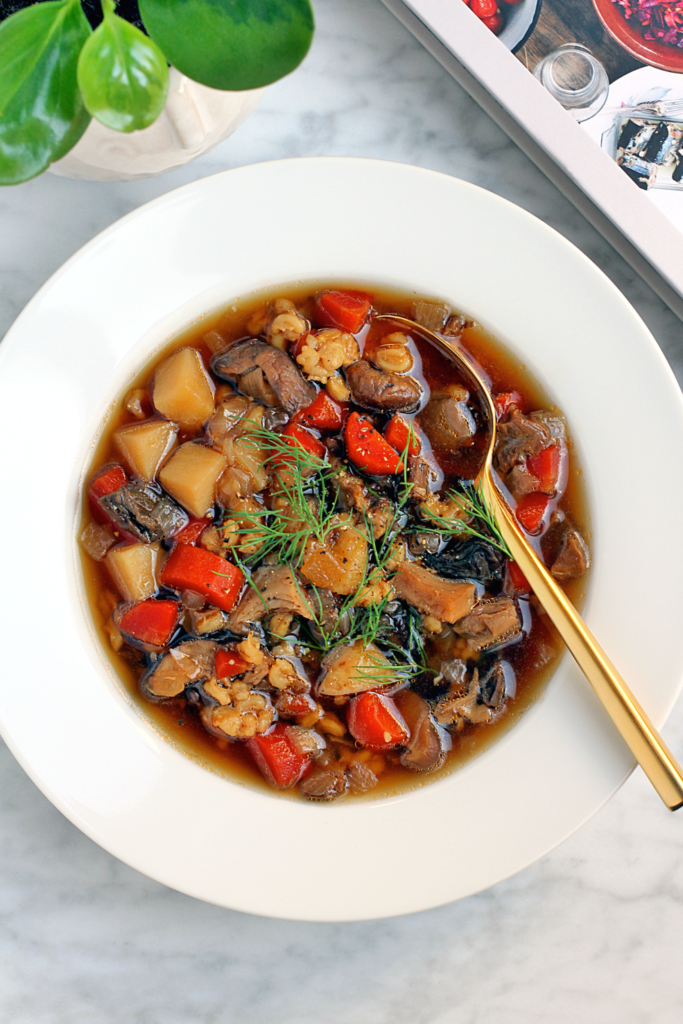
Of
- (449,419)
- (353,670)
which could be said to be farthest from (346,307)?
(353,670)

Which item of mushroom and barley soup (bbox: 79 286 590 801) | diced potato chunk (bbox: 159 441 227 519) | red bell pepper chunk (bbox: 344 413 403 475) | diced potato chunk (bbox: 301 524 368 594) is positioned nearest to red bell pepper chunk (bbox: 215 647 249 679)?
mushroom and barley soup (bbox: 79 286 590 801)

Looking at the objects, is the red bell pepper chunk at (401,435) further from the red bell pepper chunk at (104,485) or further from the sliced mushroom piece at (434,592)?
the red bell pepper chunk at (104,485)

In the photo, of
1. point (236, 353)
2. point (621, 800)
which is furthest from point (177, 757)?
point (621, 800)

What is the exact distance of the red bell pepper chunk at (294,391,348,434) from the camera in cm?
271

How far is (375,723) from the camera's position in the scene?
2.66 m

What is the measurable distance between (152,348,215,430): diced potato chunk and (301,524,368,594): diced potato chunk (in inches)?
26.2

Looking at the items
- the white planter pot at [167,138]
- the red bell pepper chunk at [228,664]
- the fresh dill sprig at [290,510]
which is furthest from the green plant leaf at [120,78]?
the red bell pepper chunk at [228,664]

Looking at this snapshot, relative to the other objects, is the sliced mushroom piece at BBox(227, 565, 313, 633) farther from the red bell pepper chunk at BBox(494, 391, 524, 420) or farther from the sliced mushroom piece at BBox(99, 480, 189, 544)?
the red bell pepper chunk at BBox(494, 391, 524, 420)

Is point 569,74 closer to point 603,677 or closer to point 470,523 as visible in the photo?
point 470,523

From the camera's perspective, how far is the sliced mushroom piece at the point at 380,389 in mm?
2641

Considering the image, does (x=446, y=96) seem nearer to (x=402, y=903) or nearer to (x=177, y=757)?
(x=177, y=757)

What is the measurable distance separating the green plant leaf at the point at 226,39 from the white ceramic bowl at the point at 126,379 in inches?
26.9

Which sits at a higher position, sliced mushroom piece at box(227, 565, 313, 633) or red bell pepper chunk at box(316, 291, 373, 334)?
red bell pepper chunk at box(316, 291, 373, 334)

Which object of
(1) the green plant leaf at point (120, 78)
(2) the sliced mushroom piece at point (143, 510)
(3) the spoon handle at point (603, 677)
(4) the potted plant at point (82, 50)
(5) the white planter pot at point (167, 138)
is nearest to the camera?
(1) the green plant leaf at point (120, 78)
